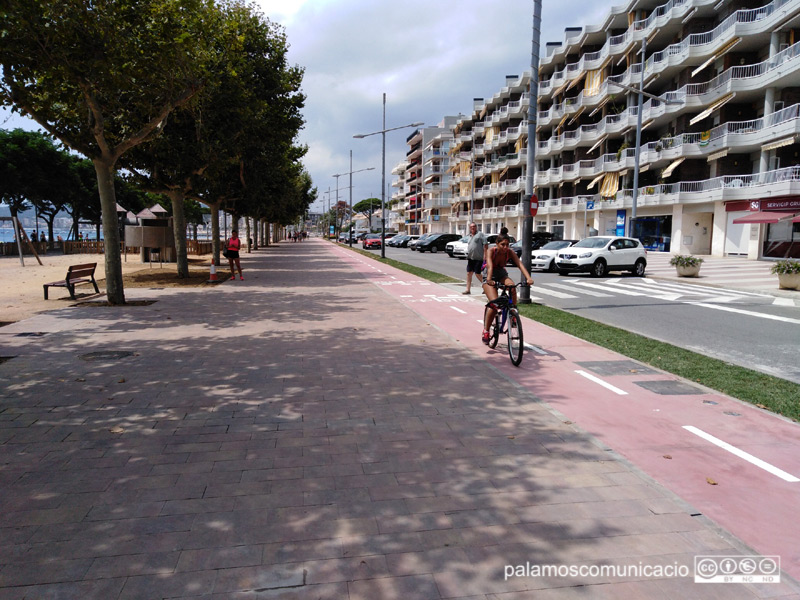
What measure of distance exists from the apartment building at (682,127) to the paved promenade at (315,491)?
80.7ft

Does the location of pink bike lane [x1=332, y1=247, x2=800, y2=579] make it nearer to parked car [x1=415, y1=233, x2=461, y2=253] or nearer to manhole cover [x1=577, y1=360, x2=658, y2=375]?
manhole cover [x1=577, y1=360, x2=658, y2=375]

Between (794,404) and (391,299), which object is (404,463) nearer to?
(794,404)

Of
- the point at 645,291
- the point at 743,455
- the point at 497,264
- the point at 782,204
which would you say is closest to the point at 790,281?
the point at 645,291

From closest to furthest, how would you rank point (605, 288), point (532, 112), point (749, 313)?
point (532, 112) → point (749, 313) → point (605, 288)

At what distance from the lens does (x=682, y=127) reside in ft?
122

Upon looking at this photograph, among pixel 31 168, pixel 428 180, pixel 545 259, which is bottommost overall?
pixel 545 259

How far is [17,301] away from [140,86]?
19.3 feet

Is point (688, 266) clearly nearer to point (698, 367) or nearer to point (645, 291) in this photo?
point (645, 291)

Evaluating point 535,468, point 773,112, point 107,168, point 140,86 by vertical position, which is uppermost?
point 773,112

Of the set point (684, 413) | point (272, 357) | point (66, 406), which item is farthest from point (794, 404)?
point (66, 406)

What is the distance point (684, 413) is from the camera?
539 centimetres

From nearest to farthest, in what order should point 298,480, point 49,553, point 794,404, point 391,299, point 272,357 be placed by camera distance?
point 49,553 < point 298,480 < point 794,404 < point 272,357 < point 391,299

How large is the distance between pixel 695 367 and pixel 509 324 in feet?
8.06

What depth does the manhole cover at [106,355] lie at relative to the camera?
287 inches
